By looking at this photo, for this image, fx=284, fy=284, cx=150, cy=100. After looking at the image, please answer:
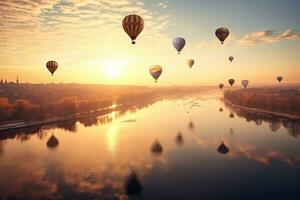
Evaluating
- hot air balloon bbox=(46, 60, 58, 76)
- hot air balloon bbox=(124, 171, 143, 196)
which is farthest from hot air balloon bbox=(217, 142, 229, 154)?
hot air balloon bbox=(46, 60, 58, 76)

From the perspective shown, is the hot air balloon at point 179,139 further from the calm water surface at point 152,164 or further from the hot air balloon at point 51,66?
the hot air balloon at point 51,66

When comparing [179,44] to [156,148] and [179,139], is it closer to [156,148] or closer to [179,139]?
[179,139]

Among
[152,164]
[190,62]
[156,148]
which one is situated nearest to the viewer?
[152,164]

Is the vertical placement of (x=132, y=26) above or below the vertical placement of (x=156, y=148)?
above

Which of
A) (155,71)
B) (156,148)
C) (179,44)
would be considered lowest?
(156,148)

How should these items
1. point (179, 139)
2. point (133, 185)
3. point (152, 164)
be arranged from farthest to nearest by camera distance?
1. point (179, 139)
2. point (152, 164)
3. point (133, 185)

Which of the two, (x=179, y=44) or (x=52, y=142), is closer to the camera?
(x=52, y=142)

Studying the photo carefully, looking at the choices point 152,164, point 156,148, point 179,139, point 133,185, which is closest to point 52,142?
point 156,148

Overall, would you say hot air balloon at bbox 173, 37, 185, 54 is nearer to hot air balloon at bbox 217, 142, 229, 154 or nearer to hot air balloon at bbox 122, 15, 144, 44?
hot air balloon at bbox 122, 15, 144, 44

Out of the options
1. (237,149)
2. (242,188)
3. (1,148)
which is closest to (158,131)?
(237,149)
